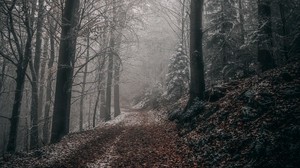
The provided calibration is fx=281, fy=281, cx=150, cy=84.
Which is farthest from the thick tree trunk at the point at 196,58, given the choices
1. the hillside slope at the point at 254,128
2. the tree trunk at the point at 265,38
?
the tree trunk at the point at 265,38

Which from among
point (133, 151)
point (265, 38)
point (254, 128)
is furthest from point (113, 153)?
point (265, 38)

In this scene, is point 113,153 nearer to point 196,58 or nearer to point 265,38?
point 196,58

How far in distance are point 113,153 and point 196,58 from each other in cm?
693

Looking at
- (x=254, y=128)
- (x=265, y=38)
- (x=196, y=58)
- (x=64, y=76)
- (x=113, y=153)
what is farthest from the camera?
(x=196, y=58)

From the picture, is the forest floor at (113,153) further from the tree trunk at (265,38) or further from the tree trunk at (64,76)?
the tree trunk at (265,38)

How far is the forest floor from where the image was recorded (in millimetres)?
9172

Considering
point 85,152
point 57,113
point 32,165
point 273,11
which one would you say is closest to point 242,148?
point 85,152

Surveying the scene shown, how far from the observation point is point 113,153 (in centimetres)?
1048

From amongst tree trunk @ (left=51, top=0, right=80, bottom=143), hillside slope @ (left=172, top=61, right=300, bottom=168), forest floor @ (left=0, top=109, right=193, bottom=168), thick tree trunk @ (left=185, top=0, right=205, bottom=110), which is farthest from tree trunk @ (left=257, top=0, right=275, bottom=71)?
tree trunk @ (left=51, top=0, right=80, bottom=143)

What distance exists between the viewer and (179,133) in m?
12.4

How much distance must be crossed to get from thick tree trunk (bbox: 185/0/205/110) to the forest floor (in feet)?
8.22

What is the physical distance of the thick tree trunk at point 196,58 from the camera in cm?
1468

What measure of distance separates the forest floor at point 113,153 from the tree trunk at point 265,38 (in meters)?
5.99

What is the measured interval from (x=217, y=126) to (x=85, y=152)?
5.00 metres
